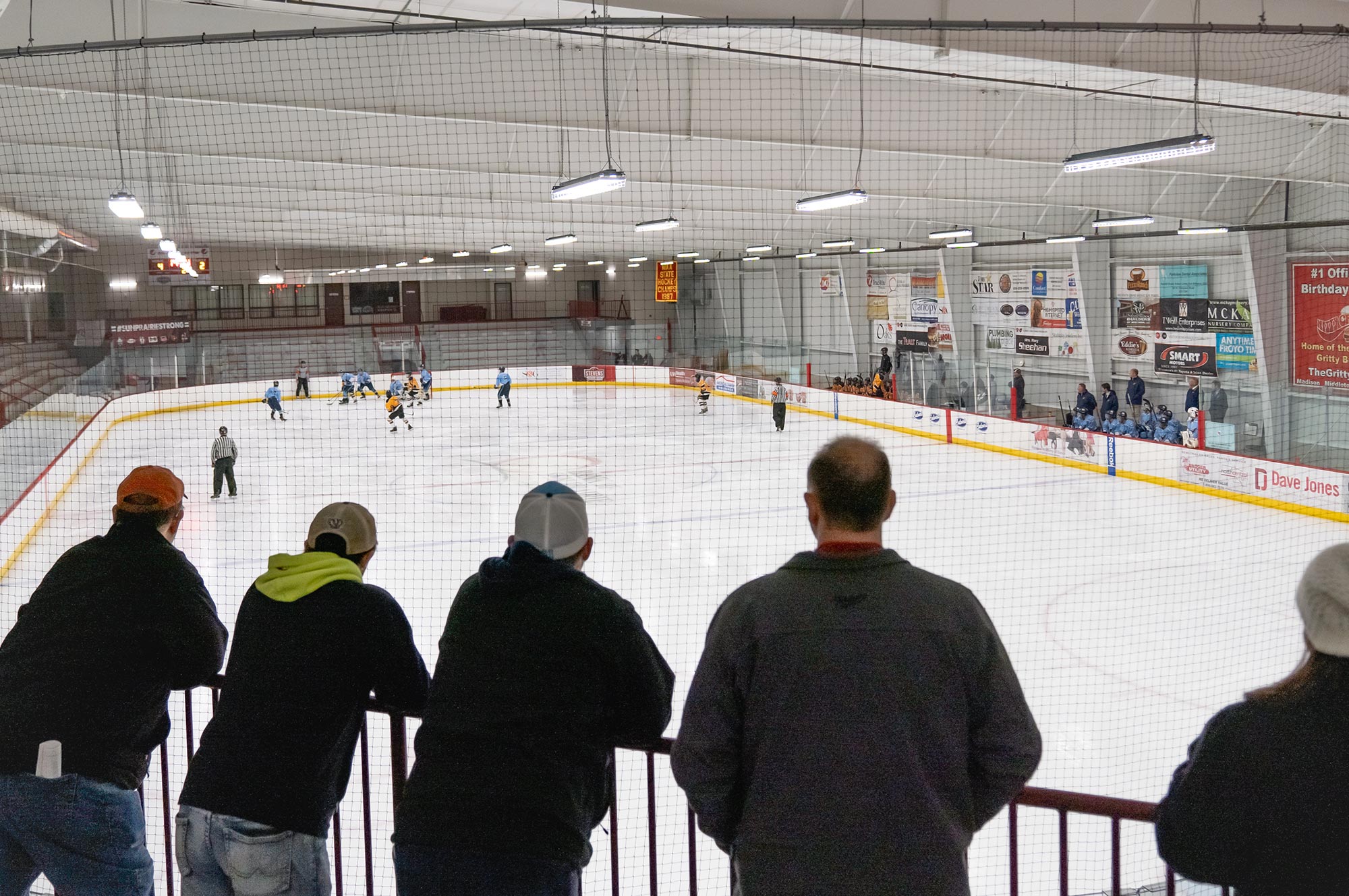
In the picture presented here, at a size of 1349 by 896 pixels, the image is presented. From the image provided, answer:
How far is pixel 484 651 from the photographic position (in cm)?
200

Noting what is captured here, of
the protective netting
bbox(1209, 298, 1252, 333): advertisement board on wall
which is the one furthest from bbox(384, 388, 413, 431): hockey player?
bbox(1209, 298, 1252, 333): advertisement board on wall

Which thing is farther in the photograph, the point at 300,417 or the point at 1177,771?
the point at 300,417

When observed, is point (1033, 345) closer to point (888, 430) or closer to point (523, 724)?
point (888, 430)

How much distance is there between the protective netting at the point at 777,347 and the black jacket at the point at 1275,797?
1319 millimetres

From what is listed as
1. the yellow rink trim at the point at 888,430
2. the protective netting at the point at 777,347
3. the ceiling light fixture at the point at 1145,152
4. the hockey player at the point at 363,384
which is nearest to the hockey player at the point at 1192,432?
the protective netting at the point at 777,347

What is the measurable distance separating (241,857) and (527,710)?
2.44 feet

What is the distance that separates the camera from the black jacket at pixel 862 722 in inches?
66.1

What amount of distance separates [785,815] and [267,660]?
1.14 metres

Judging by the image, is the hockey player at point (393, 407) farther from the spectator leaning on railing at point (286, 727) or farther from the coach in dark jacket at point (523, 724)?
the coach in dark jacket at point (523, 724)

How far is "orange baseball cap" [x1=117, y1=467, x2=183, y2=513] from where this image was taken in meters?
2.50

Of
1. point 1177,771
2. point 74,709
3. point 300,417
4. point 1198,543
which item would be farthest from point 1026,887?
point 300,417

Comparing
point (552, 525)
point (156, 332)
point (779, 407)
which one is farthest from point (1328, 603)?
point (156, 332)

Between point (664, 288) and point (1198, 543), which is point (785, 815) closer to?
point (1198, 543)

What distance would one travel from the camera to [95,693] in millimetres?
2402
